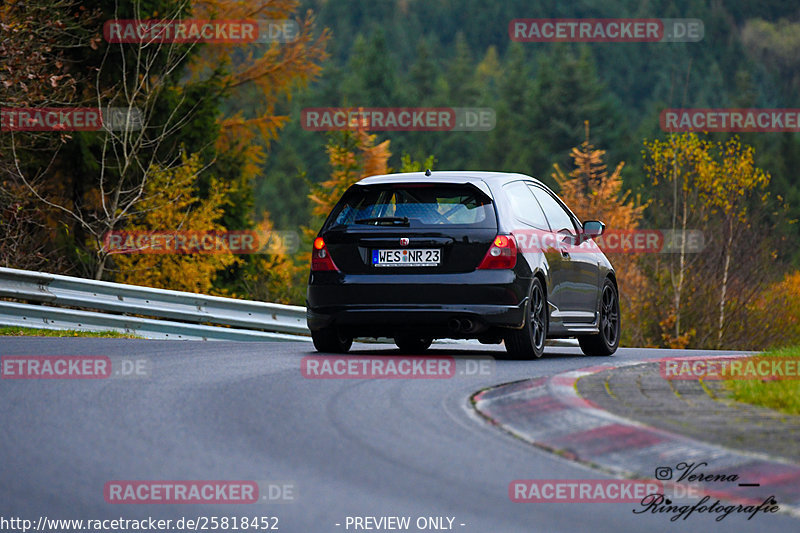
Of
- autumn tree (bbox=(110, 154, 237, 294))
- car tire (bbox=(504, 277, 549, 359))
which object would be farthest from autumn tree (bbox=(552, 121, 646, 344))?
car tire (bbox=(504, 277, 549, 359))

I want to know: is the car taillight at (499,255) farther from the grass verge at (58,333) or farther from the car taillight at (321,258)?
the grass verge at (58,333)

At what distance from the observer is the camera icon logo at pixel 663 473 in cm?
610

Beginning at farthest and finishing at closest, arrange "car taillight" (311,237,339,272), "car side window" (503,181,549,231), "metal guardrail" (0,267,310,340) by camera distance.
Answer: "metal guardrail" (0,267,310,340), "car side window" (503,181,549,231), "car taillight" (311,237,339,272)

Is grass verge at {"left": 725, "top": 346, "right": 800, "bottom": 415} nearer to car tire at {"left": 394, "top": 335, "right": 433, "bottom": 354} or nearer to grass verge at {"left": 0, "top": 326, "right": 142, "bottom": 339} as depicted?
car tire at {"left": 394, "top": 335, "right": 433, "bottom": 354}

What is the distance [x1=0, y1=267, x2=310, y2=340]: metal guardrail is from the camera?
51.5ft

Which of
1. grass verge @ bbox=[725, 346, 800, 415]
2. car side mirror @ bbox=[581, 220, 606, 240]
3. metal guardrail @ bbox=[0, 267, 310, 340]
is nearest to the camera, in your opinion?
grass verge @ bbox=[725, 346, 800, 415]

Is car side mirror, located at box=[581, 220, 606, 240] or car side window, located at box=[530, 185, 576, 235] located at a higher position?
car side window, located at box=[530, 185, 576, 235]

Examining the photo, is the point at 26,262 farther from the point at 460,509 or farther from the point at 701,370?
the point at 460,509

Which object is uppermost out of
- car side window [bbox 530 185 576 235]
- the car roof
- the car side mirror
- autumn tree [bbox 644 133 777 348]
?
the car roof

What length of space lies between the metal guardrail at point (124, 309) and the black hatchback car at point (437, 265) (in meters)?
3.88

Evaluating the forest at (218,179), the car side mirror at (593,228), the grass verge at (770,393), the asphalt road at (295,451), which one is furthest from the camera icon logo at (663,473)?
the forest at (218,179)

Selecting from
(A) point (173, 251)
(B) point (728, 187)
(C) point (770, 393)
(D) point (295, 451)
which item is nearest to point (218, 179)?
(A) point (173, 251)

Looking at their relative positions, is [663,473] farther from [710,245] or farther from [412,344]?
[710,245]

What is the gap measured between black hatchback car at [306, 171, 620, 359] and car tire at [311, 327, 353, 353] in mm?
12
